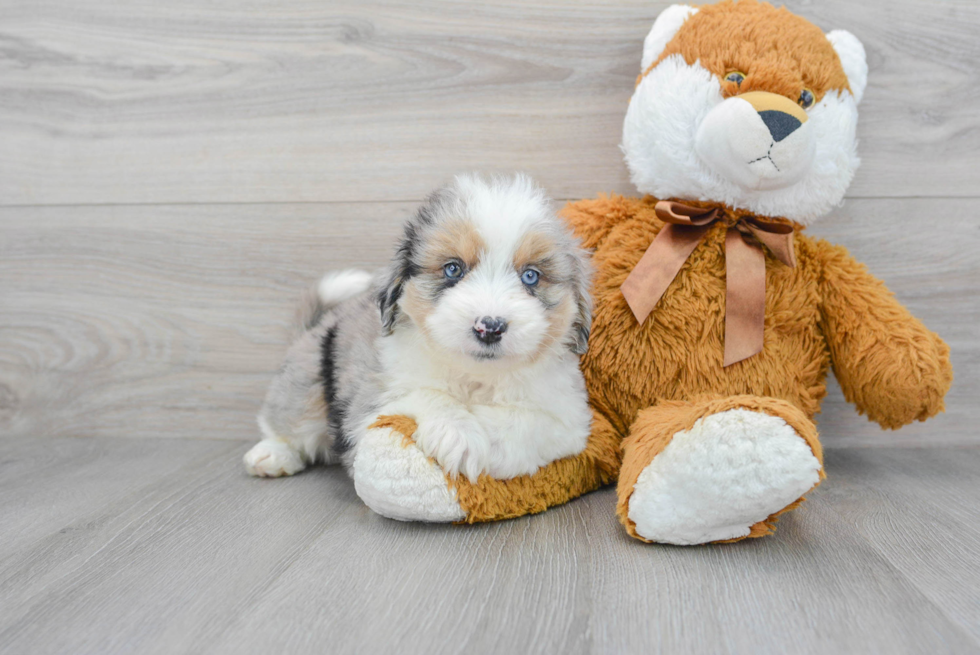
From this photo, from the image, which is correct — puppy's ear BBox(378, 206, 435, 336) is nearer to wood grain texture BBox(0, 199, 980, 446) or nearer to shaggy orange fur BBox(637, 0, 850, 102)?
wood grain texture BBox(0, 199, 980, 446)

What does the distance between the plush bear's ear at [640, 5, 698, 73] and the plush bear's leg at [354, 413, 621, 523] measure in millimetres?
858

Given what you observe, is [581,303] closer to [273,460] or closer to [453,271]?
[453,271]

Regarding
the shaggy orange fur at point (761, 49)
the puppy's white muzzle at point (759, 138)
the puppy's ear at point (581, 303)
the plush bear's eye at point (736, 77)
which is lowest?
the puppy's ear at point (581, 303)

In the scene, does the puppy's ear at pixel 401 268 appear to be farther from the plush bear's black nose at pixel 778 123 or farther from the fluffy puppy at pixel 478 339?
the plush bear's black nose at pixel 778 123

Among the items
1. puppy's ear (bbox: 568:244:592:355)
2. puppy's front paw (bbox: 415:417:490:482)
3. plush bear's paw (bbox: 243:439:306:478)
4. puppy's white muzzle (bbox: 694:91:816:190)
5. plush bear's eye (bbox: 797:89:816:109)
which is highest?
plush bear's eye (bbox: 797:89:816:109)

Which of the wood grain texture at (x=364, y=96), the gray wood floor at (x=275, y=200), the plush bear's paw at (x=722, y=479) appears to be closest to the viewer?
the plush bear's paw at (x=722, y=479)

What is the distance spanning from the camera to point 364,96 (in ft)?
5.62

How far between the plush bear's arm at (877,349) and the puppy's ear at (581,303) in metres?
0.53

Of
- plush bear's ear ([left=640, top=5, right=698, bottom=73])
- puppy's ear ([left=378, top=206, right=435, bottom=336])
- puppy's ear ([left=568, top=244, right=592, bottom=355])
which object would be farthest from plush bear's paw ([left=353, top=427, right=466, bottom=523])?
plush bear's ear ([left=640, top=5, right=698, bottom=73])

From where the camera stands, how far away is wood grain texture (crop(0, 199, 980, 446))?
1721 millimetres

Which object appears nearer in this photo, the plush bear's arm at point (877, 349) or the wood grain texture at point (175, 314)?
the plush bear's arm at point (877, 349)

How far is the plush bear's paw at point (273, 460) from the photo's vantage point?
4.94 ft

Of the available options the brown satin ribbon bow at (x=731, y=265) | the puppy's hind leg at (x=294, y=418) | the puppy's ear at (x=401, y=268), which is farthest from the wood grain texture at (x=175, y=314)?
the puppy's ear at (x=401, y=268)

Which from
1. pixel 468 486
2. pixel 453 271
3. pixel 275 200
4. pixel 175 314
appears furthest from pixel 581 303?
pixel 175 314
